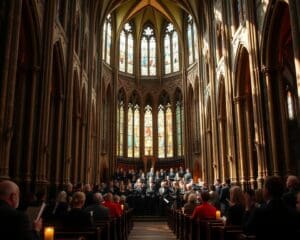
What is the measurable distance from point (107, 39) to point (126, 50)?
3.04 m

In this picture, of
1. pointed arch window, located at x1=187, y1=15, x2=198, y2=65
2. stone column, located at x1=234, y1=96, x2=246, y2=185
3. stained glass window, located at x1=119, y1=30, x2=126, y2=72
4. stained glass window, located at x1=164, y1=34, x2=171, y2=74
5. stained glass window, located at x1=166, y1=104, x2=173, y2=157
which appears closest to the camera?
stone column, located at x1=234, y1=96, x2=246, y2=185

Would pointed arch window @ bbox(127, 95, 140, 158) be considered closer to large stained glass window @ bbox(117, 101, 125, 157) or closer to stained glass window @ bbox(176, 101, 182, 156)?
large stained glass window @ bbox(117, 101, 125, 157)

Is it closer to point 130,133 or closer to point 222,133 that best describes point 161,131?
point 130,133

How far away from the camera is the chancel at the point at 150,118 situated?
7312 mm

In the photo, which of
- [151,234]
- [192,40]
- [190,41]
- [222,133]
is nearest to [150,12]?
[190,41]

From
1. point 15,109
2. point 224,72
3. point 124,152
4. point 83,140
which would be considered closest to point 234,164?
point 224,72

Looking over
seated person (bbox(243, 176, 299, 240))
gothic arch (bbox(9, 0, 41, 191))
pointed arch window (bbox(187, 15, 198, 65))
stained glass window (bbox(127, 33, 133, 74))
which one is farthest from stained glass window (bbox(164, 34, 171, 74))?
seated person (bbox(243, 176, 299, 240))

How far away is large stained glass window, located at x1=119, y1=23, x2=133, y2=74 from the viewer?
121 ft

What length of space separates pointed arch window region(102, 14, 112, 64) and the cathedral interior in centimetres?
10

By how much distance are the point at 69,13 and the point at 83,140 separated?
8.03 metres

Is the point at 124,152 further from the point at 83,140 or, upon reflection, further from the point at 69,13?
the point at 69,13

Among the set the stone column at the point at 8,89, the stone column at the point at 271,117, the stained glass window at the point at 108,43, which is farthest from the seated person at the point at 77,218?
the stained glass window at the point at 108,43

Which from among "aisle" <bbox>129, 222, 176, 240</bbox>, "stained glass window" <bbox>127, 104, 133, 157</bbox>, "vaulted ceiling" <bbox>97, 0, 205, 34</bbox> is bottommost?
"aisle" <bbox>129, 222, 176, 240</bbox>

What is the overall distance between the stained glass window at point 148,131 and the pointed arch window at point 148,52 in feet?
12.8
